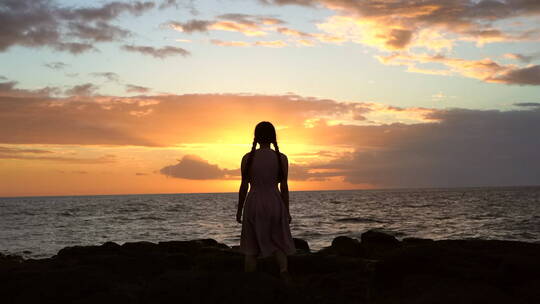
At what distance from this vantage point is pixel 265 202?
22.2 feet

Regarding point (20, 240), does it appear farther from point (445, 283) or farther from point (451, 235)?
point (445, 283)

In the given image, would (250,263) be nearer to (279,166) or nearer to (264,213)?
(264,213)

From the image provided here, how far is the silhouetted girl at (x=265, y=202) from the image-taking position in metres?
6.71

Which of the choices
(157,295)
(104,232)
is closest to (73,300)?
(157,295)

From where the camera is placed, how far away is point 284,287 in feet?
18.7

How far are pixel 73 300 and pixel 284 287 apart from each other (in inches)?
90.3

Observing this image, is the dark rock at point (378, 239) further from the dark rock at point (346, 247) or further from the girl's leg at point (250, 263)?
the girl's leg at point (250, 263)

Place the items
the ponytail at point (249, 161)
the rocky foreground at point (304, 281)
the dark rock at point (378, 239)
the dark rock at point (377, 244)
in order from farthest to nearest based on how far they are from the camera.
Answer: the dark rock at point (378, 239)
the dark rock at point (377, 244)
the ponytail at point (249, 161)
the rocky foreground at point (304, 281)

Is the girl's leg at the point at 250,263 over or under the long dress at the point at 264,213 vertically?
under

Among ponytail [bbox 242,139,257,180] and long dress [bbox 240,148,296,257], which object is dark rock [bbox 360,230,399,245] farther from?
ponytail [bbox 242,139,257,180]

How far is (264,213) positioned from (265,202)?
0.47ft

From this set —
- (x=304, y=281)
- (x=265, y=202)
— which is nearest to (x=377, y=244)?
(x=304, y=281)

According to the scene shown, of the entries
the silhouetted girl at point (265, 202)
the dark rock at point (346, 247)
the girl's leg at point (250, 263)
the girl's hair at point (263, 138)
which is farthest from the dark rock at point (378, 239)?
the girl's hair at point (263, 138)

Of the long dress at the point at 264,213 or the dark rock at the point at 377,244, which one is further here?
the dark rock at the point at 377,244
